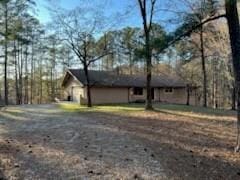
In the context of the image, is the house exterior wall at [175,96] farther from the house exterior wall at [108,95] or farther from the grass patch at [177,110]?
the grass patch at [177,110]

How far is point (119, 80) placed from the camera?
3381 centimetres

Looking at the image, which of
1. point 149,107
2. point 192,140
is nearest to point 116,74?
point 149,107

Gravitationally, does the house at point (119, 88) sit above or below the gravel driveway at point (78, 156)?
above

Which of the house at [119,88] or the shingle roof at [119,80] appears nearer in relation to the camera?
the house at [119,88]

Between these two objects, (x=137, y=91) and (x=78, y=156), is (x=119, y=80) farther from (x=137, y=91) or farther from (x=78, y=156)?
(x=78, y=156)

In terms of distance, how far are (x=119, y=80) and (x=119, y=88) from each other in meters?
1.18

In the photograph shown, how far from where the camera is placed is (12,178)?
19.3 ft

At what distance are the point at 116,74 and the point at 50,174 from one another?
98.2ft

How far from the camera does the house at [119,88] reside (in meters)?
31.6

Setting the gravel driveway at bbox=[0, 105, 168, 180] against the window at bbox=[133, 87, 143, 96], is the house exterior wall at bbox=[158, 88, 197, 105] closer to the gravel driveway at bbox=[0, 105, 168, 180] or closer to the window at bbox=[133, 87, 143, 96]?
the window at bbox=[133, 87, 143, 96]

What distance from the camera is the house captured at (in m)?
31.6

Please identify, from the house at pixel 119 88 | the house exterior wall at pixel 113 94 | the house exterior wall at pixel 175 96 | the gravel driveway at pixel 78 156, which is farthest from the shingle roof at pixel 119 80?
the gravel driveway at pixel 78 156

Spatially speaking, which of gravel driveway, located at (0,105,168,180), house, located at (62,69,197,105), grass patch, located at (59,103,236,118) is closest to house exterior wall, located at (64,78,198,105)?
house, located at (62,69,197,105)

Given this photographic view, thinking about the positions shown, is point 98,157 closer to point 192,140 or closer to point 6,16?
point 192,140
